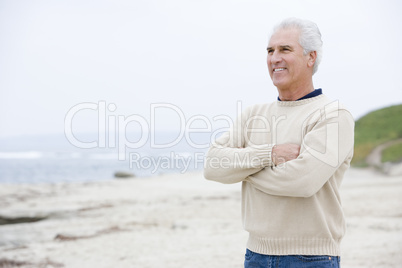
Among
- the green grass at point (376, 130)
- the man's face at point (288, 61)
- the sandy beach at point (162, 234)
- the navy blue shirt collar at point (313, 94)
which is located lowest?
the sandy beach at point (162, 234)

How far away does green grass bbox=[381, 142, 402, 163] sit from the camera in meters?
21.1

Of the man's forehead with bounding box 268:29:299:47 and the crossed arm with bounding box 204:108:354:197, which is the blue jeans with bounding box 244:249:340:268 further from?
the man's forehead with bounding box 268:29:299:47

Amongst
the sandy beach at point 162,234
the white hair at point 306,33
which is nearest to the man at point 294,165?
the white hair at point 306,33

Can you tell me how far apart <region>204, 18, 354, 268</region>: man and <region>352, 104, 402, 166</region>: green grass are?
832 inches

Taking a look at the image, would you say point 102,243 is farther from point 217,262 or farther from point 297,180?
point 297,180

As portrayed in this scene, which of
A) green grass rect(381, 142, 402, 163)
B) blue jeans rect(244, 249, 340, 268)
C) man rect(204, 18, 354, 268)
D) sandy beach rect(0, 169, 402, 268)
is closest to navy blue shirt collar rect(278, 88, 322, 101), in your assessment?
man rect(204, 18, 354, 268)

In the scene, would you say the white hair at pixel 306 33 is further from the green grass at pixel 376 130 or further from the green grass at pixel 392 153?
the green grass at pixel 376 130

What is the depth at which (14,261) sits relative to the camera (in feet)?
20.5

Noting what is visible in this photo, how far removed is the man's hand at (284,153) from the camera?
7.34 feet

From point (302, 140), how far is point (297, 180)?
27cm

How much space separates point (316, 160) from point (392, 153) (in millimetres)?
22036

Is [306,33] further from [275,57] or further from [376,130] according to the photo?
[376,130]

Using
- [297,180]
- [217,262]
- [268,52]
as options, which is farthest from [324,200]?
[217,262]

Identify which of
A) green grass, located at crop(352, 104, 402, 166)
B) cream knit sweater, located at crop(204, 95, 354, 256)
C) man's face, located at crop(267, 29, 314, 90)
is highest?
man's face, located at crop(267, 29, 314, 90)
